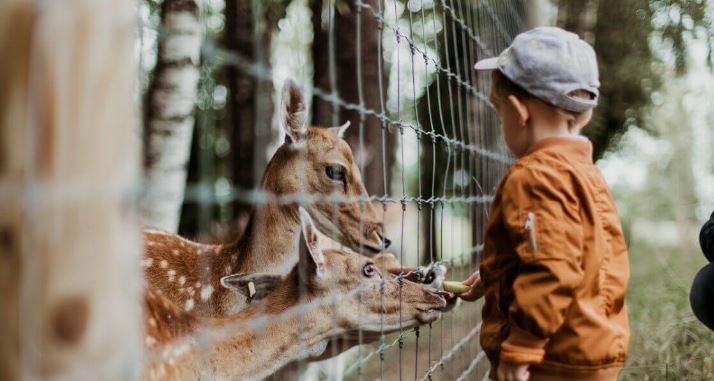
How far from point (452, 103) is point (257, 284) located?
114 cm

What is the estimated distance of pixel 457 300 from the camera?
344 cm

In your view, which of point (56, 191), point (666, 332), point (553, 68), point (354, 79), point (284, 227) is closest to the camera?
point (56, 191)

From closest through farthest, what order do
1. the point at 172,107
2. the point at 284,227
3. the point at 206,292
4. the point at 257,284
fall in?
1. the point at 257,284
2. the point at 206,292
3. the point at 284,227
4. the point at 172,107

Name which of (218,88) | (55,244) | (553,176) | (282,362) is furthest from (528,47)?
(218,88)

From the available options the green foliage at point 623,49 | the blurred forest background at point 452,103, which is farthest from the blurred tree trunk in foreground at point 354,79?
the green foliage at point 623,49

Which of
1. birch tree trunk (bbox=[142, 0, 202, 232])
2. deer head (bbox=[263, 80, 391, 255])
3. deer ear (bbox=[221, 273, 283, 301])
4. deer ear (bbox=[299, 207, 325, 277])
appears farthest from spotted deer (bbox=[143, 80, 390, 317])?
birch tree trunk (bbox=[142, 0, 202, 232])

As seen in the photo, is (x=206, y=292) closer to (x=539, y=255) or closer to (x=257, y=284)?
(x=257, y=284)

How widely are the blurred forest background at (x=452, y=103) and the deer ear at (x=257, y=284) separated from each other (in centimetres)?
40

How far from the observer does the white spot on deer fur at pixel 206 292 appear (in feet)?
12.9

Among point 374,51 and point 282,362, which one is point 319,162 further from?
point 374,51

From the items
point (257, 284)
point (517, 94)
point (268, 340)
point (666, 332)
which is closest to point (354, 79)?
point (666, 332)

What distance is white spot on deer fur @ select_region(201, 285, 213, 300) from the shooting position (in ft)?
12.9

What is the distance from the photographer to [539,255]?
225cm

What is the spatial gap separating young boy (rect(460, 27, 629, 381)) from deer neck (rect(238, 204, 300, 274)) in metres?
1.76
